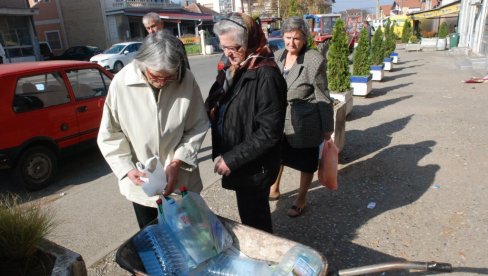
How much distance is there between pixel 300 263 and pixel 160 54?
1.31 meters

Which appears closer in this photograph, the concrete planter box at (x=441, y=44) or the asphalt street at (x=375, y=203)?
the asphalt street at (x=375, y=203)

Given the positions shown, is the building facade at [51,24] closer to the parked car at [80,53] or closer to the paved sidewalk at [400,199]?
the parked car at [80,53]

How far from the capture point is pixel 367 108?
8672 millimetres

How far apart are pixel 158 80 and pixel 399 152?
183 inches

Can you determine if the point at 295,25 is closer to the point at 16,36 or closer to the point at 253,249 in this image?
the point at 253,249

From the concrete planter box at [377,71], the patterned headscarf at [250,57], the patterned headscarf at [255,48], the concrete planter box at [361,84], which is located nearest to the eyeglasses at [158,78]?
the patterned headscarf at [250,57]

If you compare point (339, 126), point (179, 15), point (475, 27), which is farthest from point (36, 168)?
point (179, 15)

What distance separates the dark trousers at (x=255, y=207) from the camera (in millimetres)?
2443

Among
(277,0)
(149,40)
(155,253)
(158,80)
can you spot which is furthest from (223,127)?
(277,0)

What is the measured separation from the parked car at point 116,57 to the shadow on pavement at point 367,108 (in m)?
13.9

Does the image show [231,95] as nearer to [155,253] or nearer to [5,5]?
[155,253]

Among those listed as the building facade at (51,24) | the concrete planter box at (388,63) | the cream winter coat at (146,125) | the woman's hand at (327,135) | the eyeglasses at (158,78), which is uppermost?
the building facade at (51,24)

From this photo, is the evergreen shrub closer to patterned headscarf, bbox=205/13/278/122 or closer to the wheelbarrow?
patterned headscarf, bbox=205/13/278/122

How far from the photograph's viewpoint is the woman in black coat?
6.93 feet
